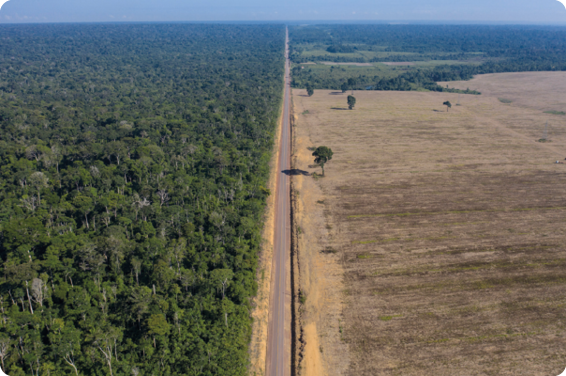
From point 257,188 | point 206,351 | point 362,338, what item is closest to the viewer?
point 206,351

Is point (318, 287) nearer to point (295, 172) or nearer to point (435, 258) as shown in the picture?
point (435, 258)

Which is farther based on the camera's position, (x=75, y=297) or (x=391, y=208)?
(x=391, y=208)

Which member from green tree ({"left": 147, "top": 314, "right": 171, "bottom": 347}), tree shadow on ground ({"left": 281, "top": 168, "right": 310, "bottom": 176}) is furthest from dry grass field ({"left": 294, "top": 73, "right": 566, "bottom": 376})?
green tree ({"left": 147, "top": 314, "right": 171, "bottom": 347})

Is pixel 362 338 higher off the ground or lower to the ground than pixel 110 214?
lower

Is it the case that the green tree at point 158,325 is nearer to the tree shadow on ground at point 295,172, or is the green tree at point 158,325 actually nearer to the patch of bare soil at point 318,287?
the patch of bare soil at point 318,287

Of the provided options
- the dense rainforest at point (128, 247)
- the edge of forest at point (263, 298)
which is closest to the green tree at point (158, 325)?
the dense rainforest at point (128, 247)

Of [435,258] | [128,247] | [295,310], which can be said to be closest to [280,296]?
[295,310]

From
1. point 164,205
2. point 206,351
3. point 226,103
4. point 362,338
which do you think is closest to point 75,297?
point 206,351

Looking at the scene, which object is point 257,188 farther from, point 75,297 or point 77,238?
point 75,297
